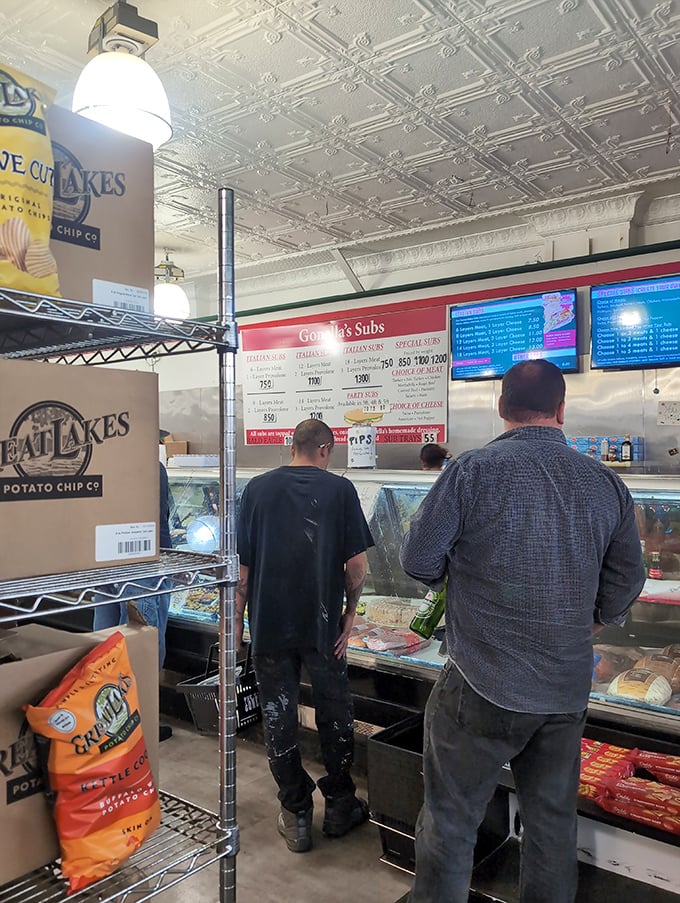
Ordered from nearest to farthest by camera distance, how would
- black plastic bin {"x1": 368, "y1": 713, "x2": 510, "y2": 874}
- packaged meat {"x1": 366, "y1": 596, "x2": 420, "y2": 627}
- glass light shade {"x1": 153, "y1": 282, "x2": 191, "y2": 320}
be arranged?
black plastic bin {"x1": 368, "y1": 713, "x2": 510, "y2": 874} → packaged meat {"x1": 366, "y1": 596, "x2": 420, "y2": 627} → glass light shade {"x1": 153, "y1": 282, "x2": 191, "y2": 320}

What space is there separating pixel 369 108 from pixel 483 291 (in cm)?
226

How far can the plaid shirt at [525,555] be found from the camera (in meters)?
2.16

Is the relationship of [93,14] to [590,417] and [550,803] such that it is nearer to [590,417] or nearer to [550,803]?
[590,417]

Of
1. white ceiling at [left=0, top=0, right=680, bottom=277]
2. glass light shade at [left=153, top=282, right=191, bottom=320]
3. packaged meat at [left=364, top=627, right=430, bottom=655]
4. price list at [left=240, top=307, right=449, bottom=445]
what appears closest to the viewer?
packaged meat at [left=364, top=627, right=430, bottom=655]

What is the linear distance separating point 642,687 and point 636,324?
A: 6.32ft

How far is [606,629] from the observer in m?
3.34

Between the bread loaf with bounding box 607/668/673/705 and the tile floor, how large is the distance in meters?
1.13

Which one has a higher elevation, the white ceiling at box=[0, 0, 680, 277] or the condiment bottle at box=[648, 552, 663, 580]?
the white ceiling at box=[0, 0, 680, 277]

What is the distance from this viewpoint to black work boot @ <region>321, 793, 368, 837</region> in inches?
127

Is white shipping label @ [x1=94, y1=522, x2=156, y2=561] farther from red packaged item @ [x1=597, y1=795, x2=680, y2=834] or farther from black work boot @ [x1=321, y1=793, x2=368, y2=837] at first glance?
black work boot @ [x1=321, y1=793, x2=368, y2=837]

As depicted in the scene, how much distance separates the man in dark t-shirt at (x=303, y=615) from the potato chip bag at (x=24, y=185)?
205 centimetres

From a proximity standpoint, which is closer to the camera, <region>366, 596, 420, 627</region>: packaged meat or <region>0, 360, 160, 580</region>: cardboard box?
<region>0, 360, 160, 580</region>: cardboard box

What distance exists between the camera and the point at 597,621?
2395 mm

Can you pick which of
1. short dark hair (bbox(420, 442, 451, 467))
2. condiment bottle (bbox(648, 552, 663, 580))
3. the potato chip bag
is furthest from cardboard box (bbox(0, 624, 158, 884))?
short dark hair (bbox(420, 442, 451, 467))
